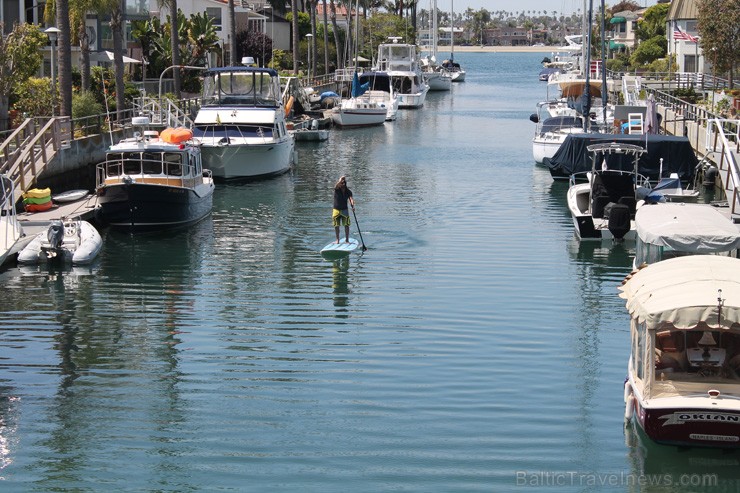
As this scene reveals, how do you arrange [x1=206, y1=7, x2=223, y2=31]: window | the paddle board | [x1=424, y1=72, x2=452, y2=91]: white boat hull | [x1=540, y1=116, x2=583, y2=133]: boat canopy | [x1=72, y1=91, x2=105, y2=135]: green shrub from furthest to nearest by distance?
[x1=424, y1=72, x2=452, y2=91]: white boat hull, [x1=206, y1=7, x2=223, y2=31]: window, [x1=540, y1=116, x2=583, y2=133]: boat canopy, [x1=72, y1=91, x2=105, y2=135]: green shrub, the paddle board

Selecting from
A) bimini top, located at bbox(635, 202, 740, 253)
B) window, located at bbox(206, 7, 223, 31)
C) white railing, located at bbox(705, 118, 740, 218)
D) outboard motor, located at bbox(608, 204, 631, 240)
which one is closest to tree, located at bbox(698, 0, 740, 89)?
white railing, located at bbox(705, 118, 740, 218)

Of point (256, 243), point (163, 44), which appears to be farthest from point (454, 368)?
point (163, 44)

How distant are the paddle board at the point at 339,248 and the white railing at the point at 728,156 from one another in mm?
10035

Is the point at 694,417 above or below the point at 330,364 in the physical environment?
above

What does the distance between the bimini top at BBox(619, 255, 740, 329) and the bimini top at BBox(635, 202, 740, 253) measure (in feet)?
12.9

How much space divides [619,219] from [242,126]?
19.2 m

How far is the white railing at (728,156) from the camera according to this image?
30.7 metres

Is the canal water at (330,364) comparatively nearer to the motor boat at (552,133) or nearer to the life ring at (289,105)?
the motor boat at (552,133)

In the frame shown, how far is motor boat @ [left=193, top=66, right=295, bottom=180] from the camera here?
4531 cm

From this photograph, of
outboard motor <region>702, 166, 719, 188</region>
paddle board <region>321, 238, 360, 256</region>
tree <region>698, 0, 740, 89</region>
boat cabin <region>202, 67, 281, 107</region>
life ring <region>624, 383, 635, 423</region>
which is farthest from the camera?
tree <region>698, 0, 740, 89</region>

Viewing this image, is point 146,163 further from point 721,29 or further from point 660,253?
point 721,29

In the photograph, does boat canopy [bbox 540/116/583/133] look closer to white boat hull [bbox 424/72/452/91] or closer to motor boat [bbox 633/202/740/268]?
motor boat [bbox 633/202/740/268]

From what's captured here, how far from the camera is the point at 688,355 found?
16297mm

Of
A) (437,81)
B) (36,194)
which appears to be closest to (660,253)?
(36,194)
